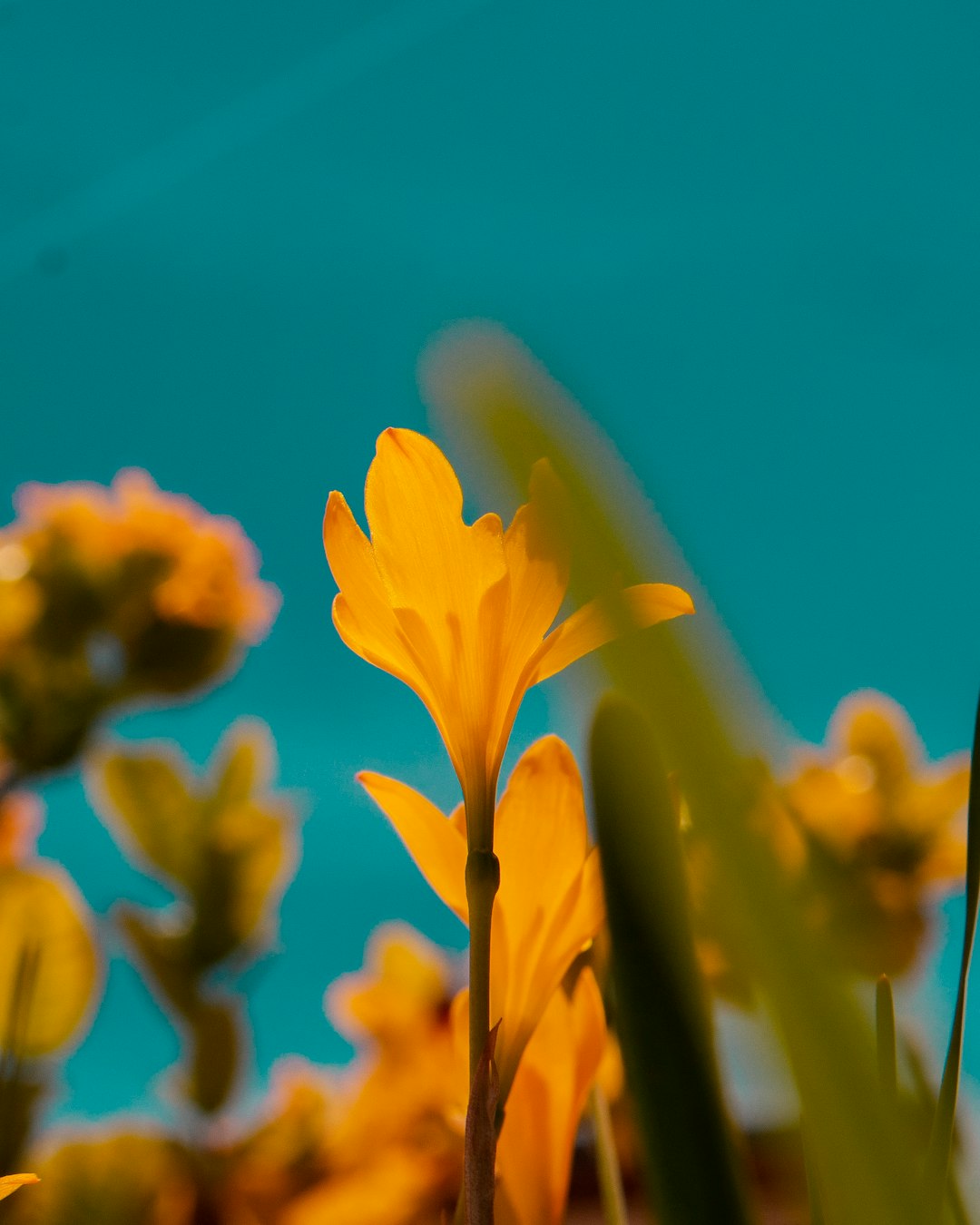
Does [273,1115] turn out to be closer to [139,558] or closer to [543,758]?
[139,558]

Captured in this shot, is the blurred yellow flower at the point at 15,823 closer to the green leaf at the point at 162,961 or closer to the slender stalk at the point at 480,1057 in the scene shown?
the green leaf at the point at 162,961

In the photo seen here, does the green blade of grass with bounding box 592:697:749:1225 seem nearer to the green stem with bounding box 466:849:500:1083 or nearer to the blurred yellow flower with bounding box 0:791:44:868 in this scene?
the green stem with bounding box 466:849:500:1083

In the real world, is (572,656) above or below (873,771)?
below

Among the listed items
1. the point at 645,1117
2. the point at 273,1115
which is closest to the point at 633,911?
the point at 645,1117

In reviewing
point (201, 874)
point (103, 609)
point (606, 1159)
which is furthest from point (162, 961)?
point (606, 1159)

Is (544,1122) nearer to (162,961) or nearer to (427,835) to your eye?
(427,835)

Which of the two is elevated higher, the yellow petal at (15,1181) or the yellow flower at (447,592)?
the yellow flower at (447,592)

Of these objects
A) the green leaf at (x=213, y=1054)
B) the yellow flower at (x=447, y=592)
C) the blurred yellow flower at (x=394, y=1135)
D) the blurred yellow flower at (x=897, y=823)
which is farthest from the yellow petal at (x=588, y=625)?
the green leaf at (x=213, y=1054)
